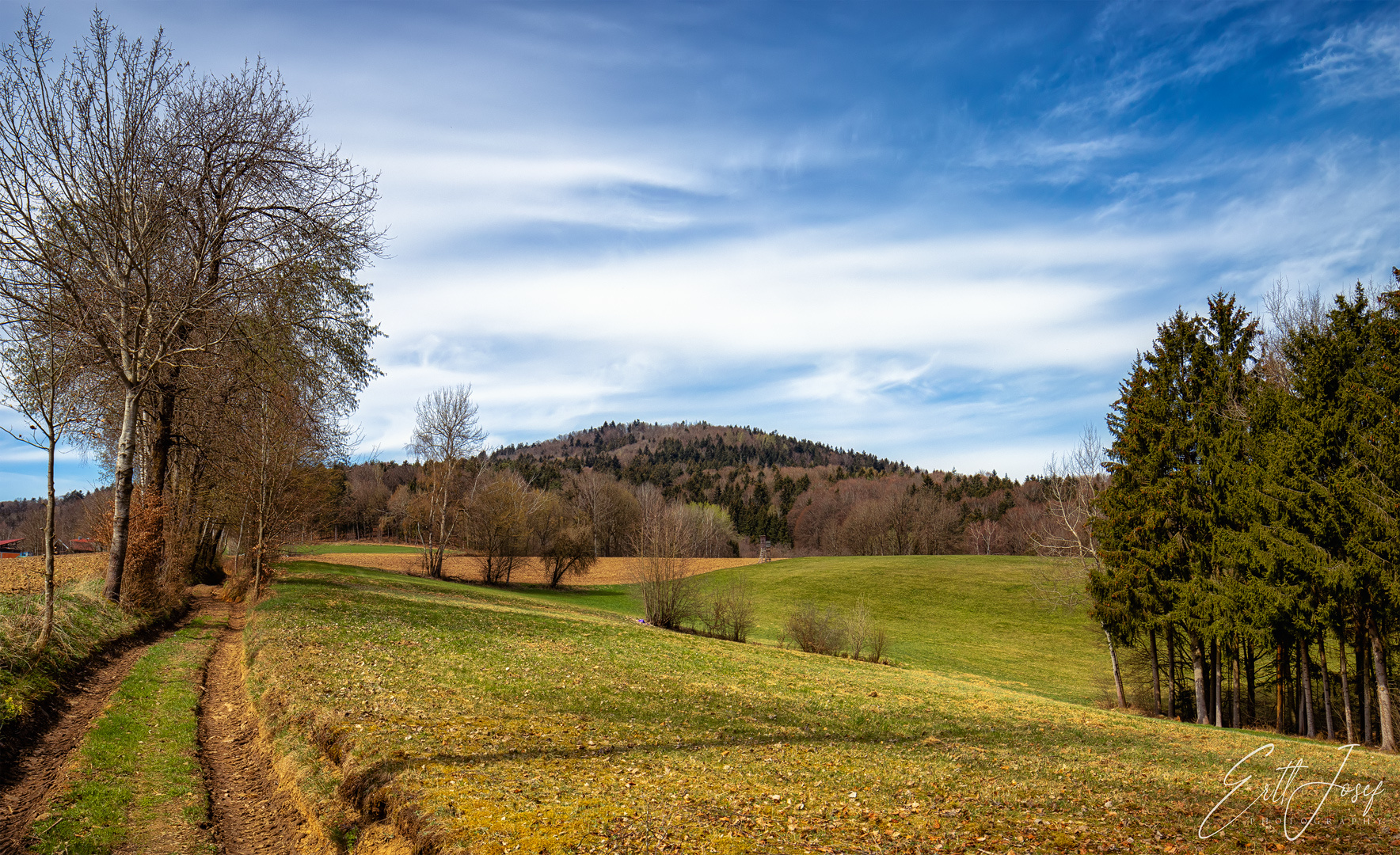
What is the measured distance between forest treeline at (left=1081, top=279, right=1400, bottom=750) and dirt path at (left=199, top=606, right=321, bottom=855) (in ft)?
81.2

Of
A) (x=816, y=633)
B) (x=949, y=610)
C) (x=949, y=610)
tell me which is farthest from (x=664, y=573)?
(x=949, y=610)

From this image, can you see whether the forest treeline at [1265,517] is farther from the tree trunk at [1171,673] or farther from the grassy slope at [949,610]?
the grassy slope at [949,610]

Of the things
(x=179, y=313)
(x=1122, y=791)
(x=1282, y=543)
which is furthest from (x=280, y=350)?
(x=1282, y=543)

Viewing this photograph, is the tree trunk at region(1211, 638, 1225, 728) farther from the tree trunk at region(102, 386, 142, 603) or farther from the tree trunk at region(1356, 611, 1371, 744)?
the tree trunk at region(102, 386, 142, 603)

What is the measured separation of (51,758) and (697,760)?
7305mm

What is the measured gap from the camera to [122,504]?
15.8 meters

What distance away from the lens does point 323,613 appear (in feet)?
59.3

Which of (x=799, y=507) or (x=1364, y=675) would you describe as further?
(x=799, y=507)

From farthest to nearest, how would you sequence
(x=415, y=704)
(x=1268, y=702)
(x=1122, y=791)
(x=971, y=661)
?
(x=971, y=661), (x=1268, y=702), (x=415, y=704), (x=1122, y=791)

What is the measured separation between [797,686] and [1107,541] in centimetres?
1863

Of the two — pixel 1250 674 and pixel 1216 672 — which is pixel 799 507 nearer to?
pixel 1250 674

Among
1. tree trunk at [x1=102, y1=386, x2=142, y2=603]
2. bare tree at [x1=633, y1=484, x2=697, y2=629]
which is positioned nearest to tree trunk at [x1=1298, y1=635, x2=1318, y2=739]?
bare tree at [x1=633, y1=484, x2=697, y2=629]

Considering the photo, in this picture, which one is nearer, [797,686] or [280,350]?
[797,686]

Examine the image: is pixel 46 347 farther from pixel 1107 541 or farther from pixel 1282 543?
pixel 1107 541
